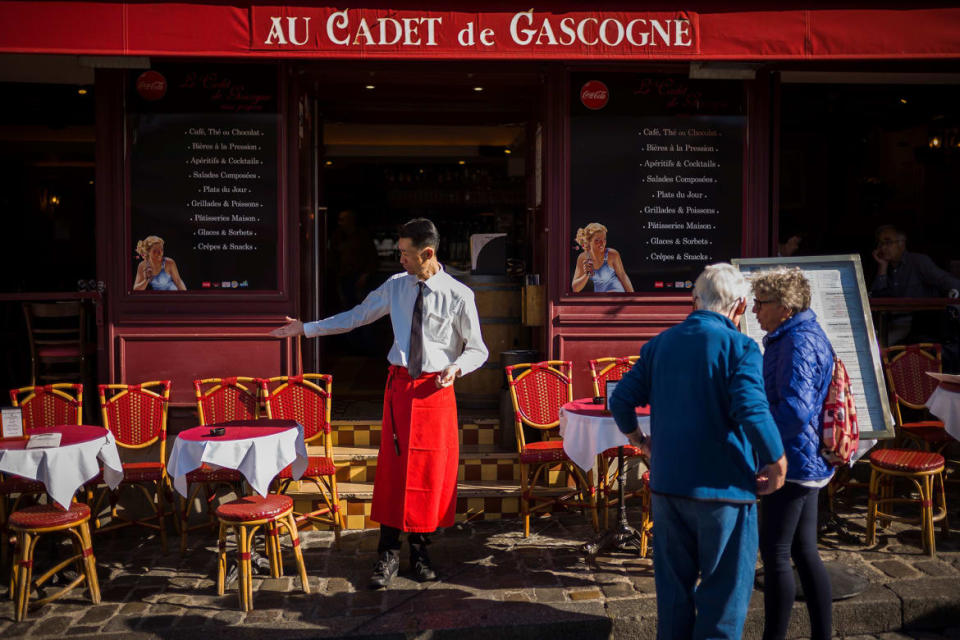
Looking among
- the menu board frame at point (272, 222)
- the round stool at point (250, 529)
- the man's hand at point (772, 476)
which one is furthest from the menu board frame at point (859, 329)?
the menu board frame at point (272, 222)

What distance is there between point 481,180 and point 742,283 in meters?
8.95

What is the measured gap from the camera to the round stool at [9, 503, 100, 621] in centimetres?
434

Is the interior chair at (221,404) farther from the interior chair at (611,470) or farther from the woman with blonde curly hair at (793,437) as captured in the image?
the woman with blonde curly hair at (793,437)

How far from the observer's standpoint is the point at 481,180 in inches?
468

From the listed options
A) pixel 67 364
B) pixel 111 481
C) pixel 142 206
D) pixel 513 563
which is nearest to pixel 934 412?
pixel 513 563

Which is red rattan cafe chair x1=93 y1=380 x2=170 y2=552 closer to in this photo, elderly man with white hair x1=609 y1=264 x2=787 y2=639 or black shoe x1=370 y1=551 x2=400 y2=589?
black shoe x1=370 y1=551 x2=400 y2=589

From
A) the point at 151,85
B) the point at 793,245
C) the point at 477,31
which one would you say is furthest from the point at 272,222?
the point at 793,245

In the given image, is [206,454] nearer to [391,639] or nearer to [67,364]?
[391,639]

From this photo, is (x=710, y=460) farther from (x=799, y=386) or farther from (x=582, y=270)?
(x=582, y=270)

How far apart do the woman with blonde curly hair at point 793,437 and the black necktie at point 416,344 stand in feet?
5.95

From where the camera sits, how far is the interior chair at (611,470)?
17.0 feet

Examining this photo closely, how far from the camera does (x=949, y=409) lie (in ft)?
17.5

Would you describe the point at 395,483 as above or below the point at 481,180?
below

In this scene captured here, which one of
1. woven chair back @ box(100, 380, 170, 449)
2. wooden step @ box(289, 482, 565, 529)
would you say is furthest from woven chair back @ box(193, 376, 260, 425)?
wooden step @ box(289, 482, 565, 529)
